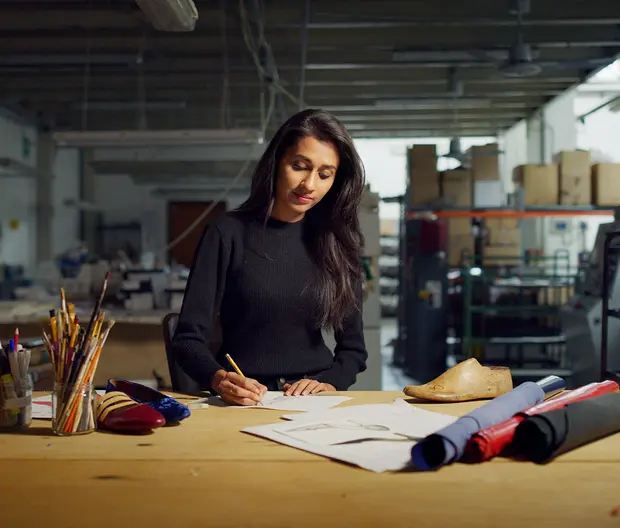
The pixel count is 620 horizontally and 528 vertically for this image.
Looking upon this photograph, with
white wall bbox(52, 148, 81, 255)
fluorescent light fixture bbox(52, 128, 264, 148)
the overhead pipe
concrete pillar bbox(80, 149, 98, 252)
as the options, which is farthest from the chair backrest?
concrete pillar bbox(80, 149, 98, 252)

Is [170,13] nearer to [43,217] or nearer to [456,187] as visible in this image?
[456,187]

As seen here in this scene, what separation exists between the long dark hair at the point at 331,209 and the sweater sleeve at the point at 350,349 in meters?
0.04

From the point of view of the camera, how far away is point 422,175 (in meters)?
6.82

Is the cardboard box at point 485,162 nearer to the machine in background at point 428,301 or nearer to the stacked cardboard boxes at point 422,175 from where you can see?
the stacked cardboard boxes at point 422,175

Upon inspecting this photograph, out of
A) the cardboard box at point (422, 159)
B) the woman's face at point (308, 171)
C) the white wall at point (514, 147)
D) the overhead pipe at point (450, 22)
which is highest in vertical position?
the overhead pipe at point (450, 22)

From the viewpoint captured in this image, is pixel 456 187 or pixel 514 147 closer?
pixel 456 187

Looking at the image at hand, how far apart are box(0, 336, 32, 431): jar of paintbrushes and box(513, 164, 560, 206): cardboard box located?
6.06m

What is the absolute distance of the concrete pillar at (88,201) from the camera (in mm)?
12594

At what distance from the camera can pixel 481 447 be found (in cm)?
101

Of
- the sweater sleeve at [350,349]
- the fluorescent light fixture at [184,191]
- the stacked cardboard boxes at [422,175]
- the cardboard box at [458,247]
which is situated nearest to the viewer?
the sweater sleeve at [350,349]

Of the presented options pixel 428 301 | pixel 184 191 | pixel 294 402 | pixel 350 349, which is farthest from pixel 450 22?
pixel 184 191

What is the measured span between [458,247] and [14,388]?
7.21 metres

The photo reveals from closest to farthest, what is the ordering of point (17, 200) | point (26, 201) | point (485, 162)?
point (485, 162) < point (17, 200) < point (26, 201)

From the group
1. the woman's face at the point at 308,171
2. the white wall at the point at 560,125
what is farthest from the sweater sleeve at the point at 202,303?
the white wall at the point at 560,125
